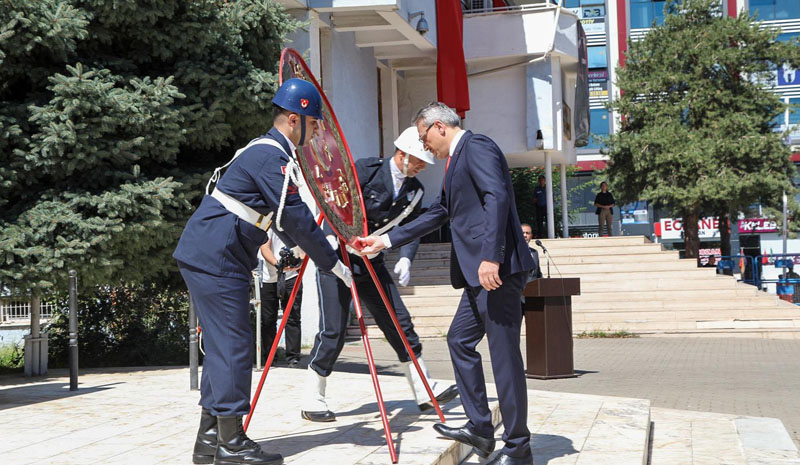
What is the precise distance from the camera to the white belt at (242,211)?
4484mm

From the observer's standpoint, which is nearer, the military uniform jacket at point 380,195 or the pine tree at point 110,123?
the military uniform jacket at point 380,195

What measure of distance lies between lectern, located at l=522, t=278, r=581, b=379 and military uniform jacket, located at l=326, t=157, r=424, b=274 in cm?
467

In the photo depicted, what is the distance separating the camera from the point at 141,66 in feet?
32.0

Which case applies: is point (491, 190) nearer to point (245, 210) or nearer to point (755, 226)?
point (245, 210)

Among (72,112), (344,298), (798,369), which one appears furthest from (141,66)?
(798,369)

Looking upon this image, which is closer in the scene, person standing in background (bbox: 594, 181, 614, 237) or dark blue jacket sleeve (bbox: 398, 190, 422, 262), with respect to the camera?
dark blue jacket sleeve (bbox: 398, 190, 422, 262)

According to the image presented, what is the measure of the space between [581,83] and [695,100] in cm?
608

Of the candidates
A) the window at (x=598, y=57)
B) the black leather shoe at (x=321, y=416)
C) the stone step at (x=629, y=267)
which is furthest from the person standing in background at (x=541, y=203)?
the window at (x=598, y=57)

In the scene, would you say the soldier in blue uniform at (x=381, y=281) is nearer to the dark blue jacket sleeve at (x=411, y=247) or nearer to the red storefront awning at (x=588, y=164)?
the dark blue jacket sleeve at (x=411, y=247)

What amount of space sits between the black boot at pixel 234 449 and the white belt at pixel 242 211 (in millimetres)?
963

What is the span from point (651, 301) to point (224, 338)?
14.8m

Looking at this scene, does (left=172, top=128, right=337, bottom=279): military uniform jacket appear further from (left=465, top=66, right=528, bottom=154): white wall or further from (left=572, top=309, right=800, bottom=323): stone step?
(left=465, top=66, right=528, bottom=154): white wall

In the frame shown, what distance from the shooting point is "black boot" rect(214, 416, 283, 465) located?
14.2 ft

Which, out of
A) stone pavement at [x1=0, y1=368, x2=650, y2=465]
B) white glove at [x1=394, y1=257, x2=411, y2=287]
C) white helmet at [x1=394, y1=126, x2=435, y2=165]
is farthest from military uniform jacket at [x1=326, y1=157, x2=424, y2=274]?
stone pavement at [x1=0, y1=368, x2=650, y2=465]
